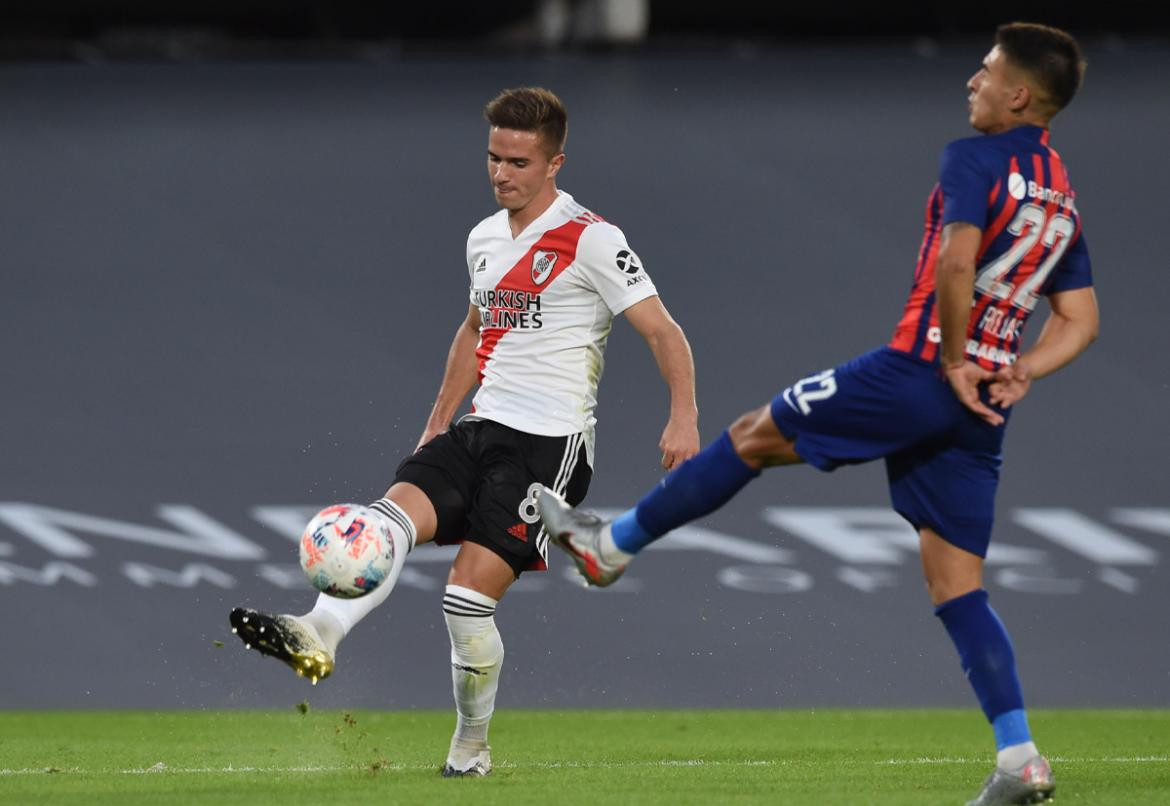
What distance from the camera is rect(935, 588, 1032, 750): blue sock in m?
4.12

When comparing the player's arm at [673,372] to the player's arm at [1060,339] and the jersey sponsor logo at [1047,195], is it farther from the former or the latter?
the jersey sponsor logo at [1047,195]

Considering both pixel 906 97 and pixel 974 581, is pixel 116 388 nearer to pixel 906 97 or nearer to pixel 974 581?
pixel 906 97

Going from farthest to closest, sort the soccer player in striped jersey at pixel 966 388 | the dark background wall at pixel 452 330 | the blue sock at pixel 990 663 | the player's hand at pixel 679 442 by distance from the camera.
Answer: the dark background wall at pixel 452 330
the player's hand at pixel 679 442
the blue sock at pixel 990 663
the soccer player in striped jersey at pixel 966 388

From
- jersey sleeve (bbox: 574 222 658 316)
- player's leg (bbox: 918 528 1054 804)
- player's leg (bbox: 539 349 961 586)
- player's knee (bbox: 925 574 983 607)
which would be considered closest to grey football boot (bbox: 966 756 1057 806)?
player's leg (bbox: 918 528 1054 804)

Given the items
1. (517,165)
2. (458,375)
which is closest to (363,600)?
(458,375)

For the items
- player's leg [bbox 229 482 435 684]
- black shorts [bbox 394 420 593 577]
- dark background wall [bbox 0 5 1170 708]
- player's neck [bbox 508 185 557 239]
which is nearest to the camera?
player's leg [bbox 229 482 435 684]

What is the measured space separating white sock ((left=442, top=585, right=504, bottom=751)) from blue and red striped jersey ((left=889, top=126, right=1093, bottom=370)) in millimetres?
1584

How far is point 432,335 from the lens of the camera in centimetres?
859

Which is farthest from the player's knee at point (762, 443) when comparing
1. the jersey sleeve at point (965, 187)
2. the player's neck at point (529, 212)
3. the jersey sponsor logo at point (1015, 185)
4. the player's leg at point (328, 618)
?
the player's neck at point (529, 212)

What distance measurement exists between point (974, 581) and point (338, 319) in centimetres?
A: 503

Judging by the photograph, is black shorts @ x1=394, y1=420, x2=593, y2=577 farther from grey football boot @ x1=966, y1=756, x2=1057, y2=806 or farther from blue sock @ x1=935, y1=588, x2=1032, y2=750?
grey football boot @ x1=966, y1=756, x2=1057, y2=806

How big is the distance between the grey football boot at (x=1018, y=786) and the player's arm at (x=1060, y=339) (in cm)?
92

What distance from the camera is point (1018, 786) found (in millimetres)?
4023

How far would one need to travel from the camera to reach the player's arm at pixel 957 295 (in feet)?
12.9
